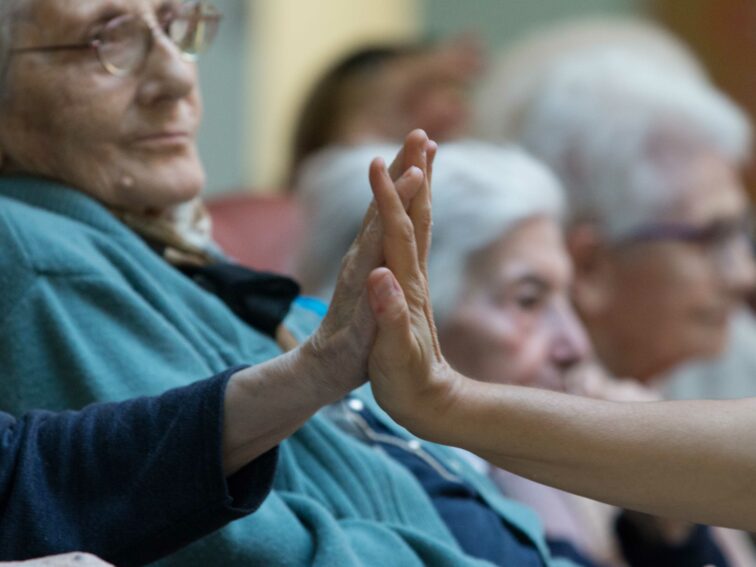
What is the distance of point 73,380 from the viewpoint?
111cm

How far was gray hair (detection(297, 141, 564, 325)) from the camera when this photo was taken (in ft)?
6.07

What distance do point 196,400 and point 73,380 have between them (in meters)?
0.21

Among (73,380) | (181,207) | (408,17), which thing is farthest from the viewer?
(408,17)

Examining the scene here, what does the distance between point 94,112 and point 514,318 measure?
0.77m

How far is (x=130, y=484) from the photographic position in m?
0.93

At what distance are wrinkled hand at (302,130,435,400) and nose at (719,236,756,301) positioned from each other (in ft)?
4.86

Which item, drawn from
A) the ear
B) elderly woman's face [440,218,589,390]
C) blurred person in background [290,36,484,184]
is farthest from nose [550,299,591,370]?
blurred person in background [290,36,484,184]

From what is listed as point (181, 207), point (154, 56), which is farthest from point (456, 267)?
point (154, 56)

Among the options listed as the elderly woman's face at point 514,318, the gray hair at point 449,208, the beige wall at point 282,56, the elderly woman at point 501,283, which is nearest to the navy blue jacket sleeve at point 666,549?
the elderly woman at point 501,283

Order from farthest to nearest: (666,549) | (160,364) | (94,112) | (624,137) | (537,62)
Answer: (537,62) → (624,137) → (666,549) → (94,112) → (160,364)

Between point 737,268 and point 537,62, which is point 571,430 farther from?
point 537,62

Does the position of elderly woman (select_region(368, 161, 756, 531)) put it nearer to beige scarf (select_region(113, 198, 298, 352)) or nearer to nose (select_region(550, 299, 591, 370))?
beige scarf (select_region(113, 198, 298, 352))

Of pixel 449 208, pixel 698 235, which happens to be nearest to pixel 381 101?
pixel 698 235

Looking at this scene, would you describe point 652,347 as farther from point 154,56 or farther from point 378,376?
point 378,376
